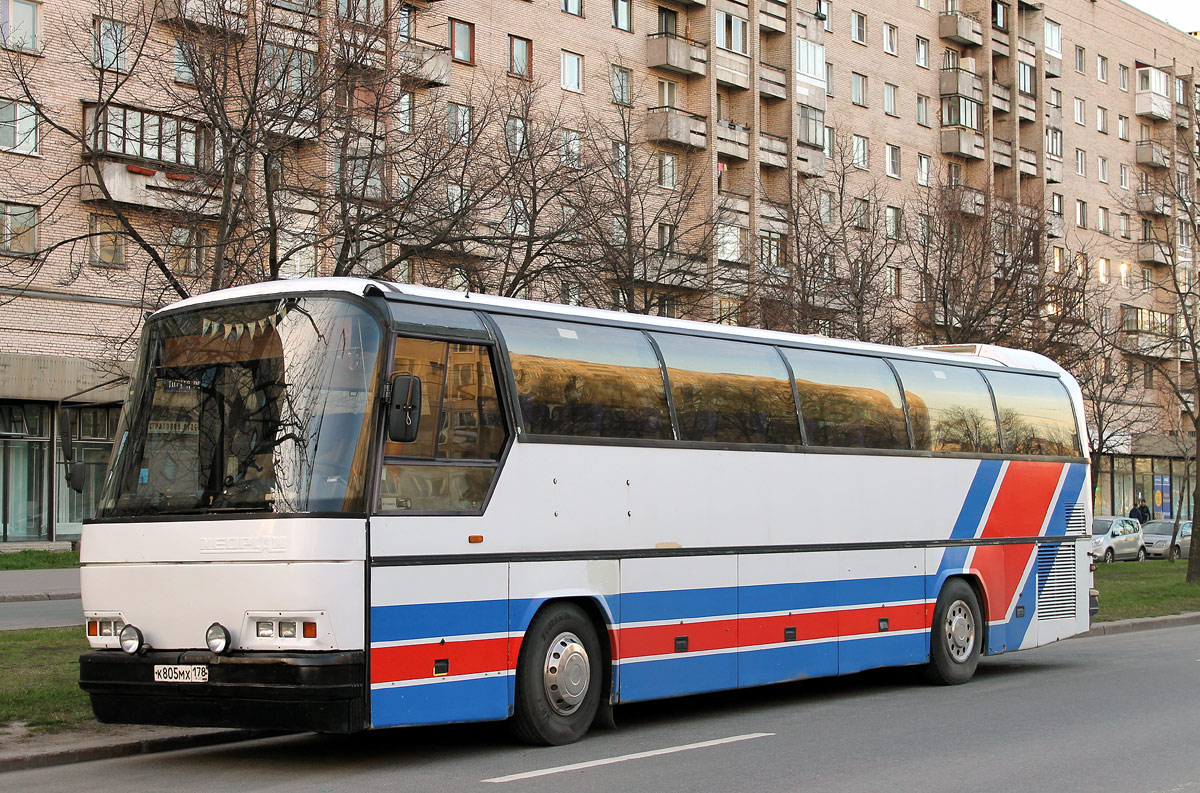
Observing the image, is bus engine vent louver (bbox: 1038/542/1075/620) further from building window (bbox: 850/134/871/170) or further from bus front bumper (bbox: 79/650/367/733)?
building window (bbox: 850/134/871/170)

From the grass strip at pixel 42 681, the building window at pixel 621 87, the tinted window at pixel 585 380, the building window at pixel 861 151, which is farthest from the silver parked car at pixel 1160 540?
the tinted window at pixel 585 380

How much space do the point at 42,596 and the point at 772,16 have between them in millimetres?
38890

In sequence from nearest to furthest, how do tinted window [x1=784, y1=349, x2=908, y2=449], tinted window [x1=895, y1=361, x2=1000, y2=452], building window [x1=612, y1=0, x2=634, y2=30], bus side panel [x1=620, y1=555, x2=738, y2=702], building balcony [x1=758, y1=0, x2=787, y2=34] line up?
bus side panel [x1=620, y1=555, x2=738, y2=702] → tinted window [x1=784, y1=349, x2=908, y2=449] → tinted window [x1=895, y1=361, x2=1000, y2=452] → building window [x1=612, y1=0, x2=634, y2=30] → building balcony [x1=758, y1=0, x2=787, y2=34]

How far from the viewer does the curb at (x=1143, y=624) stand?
21516 mm

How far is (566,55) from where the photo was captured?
48.0 metres

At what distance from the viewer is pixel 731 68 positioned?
A: 54281 mm

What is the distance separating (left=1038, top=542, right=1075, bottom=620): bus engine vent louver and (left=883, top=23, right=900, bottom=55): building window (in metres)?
48.9

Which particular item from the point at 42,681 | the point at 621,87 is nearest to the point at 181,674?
the point at 42,681

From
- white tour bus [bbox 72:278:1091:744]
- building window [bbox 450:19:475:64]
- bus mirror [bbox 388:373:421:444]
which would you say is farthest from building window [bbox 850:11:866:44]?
bus mirror [bbox 388:373:421:444]

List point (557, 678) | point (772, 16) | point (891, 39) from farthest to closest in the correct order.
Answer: point (891, 39) < point (772, 16) < point (557, 678)

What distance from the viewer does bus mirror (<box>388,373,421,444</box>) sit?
962cm

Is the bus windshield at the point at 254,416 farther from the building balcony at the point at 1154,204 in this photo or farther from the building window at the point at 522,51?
the building window at the point at 522,51

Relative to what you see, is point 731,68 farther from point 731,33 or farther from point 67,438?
point 67,438

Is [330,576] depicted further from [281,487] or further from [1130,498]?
[1130,498]
